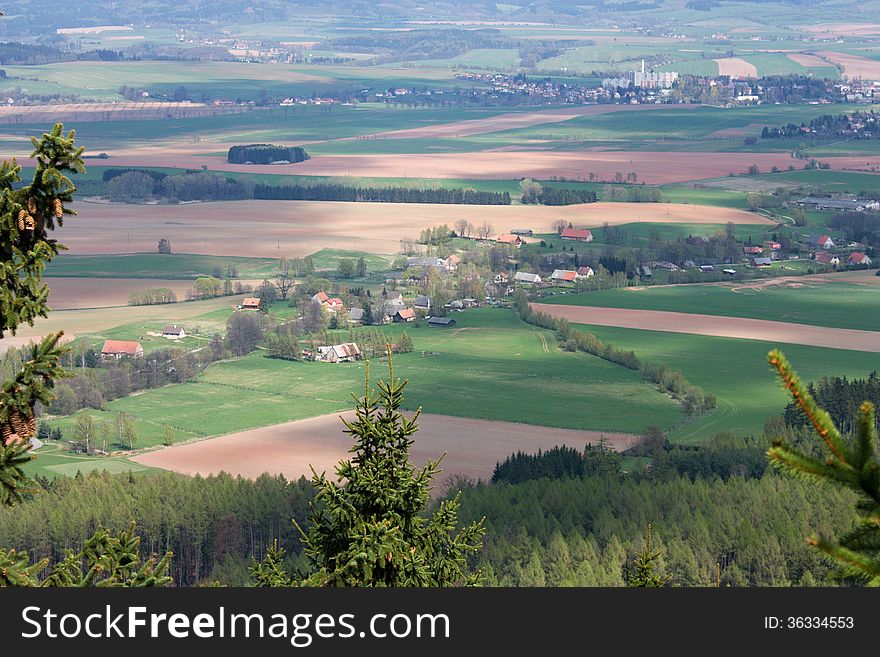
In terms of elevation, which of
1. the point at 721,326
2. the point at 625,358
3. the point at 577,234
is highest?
the point at 577,234

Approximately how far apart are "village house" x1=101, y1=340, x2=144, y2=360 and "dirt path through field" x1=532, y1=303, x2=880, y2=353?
29.1 meters

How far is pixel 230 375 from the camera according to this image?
302 ft

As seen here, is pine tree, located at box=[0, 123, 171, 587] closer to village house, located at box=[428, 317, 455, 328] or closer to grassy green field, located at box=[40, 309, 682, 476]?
grassy green field, located at box=[40, 309, 682, 476]

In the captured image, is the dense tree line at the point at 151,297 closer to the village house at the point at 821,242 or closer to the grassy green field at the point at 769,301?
the grassy green field at the point at 769,301

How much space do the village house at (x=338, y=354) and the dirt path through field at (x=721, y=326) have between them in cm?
1665

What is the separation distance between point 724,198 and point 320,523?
518 ft

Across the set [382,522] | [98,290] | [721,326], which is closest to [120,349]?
[98,290]

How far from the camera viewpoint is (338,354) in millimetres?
98250

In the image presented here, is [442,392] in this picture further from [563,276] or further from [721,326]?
[563,276]

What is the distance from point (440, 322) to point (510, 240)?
37.8 m

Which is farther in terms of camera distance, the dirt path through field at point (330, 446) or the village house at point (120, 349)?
the village house at point (120, 349)

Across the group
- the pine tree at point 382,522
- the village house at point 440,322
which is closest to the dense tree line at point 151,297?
the village house at point 440,322

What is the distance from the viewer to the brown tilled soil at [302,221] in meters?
145

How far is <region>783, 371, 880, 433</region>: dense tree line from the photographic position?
78250 mm
